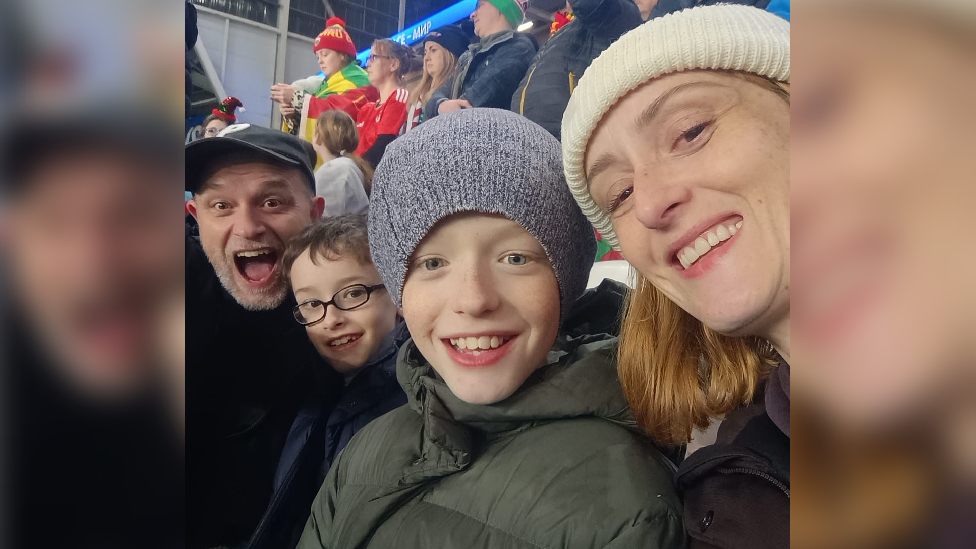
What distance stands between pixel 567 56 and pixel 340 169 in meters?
0.54

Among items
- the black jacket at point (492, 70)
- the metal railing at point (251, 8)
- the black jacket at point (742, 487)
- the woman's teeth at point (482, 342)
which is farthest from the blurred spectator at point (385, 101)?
the black jacket at point (742, 487)

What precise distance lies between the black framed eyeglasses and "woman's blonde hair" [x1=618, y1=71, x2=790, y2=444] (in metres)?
0.51

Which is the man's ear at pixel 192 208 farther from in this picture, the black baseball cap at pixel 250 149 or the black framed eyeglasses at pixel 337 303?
the black framed eyeglasses at pixel 337 303

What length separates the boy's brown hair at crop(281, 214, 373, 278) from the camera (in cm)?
119

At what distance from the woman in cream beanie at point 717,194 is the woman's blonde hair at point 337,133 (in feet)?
1.95

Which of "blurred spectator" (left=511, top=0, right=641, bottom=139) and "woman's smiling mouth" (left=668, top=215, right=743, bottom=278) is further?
"blurred spectator" (left=511, top=0, right=641, bottom=139)

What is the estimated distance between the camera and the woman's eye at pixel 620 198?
0.81 m
